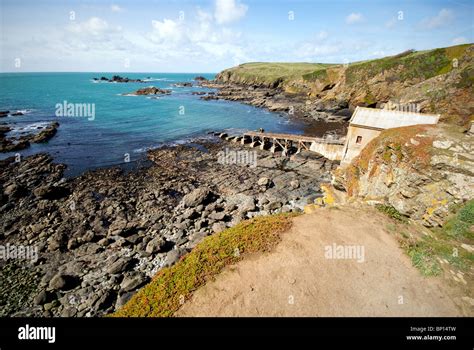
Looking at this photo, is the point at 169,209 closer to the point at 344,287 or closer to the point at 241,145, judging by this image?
the point at 344,287

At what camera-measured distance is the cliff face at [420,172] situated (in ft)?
53.7

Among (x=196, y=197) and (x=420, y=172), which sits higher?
(x=420, y=172)

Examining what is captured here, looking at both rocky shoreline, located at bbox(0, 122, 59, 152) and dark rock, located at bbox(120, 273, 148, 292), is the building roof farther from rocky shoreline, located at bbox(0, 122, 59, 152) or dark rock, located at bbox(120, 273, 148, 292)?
rocky shoreline, located at bbox(0, 122, 59, 152)

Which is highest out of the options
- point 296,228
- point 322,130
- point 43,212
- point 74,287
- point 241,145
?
point 322,130

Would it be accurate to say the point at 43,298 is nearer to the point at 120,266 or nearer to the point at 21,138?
the point at 120,266

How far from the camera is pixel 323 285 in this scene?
40.0 feet

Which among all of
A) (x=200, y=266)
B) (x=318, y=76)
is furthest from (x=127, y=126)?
(x=318, y=76)

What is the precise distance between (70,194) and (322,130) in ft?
175

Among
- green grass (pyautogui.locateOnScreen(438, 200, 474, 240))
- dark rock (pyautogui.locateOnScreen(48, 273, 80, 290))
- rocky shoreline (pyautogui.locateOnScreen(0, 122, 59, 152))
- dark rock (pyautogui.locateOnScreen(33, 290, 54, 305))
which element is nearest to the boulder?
dark rock (pyautogui.locateOnScreen(48, 273, 80, 290))

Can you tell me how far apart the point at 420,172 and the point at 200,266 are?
17911 millimetres

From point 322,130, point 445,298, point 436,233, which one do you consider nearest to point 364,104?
point 322,130

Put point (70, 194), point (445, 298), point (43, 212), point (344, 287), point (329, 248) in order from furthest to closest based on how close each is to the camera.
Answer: point (70, 194), point (43, 212), point (329, 248), point (344, 287), point (445, 298)

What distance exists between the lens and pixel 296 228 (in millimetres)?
16328

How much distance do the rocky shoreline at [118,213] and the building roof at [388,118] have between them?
916cm
